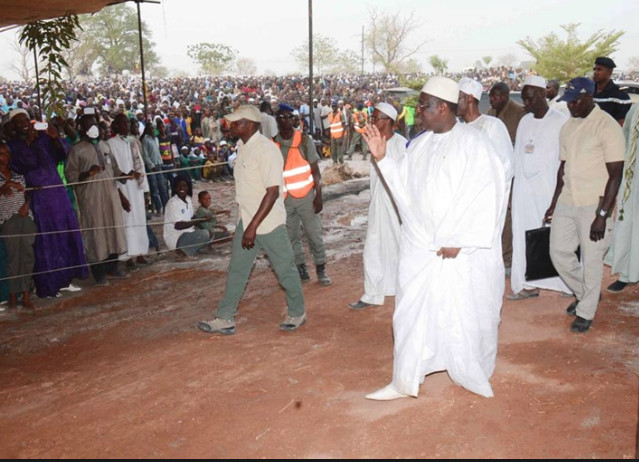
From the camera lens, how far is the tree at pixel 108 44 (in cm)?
6056

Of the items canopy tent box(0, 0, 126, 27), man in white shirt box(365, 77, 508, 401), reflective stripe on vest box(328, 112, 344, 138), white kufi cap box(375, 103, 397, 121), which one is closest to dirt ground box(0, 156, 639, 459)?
man in white shirt box(365, 77, 508, 401)

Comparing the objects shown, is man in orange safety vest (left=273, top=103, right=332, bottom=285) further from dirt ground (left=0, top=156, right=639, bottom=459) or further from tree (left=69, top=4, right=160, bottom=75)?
tree (left=69, top=4, right=160, bottom=75)

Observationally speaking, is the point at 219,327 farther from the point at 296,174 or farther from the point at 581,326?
the point at 581,326

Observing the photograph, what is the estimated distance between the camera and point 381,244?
18.0 ft

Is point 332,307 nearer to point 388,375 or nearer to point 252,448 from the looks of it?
point 388,375

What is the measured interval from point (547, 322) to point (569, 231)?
0.74 m

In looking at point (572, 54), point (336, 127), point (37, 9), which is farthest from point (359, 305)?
point (572, 54)

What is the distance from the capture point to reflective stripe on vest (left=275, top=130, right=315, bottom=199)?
6184 mm

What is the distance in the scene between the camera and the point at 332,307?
569 centimetres

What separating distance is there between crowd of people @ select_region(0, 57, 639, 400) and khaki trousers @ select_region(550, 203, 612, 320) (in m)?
0.01

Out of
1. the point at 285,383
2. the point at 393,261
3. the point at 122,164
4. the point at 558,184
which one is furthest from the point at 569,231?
the point at 122,164

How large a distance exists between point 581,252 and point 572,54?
86.4 feet

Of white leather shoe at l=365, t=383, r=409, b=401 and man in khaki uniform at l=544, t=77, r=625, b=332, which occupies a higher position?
man in khaki uniform at l=544, t=77, r=625, b=332

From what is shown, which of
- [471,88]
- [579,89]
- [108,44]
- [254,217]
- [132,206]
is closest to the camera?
[579,89]
